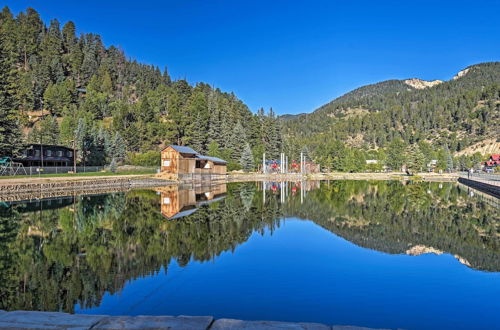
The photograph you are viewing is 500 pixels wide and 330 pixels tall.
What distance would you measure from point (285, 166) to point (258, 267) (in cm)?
8935

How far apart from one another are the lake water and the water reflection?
69mm

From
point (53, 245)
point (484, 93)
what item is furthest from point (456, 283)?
point (484, 93)

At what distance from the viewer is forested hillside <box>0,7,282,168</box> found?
79812 millimetres

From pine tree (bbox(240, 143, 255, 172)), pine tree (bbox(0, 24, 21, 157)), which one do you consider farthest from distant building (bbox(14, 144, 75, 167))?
pine tree (bbox(240, 143, 255, 172))

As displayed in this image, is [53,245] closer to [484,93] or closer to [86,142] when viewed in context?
[86,142]

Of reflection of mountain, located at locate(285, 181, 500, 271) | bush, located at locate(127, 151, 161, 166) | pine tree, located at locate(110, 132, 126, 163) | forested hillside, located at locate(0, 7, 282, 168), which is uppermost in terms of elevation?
forested hillside, located at locate(0, 7, 282, 168)

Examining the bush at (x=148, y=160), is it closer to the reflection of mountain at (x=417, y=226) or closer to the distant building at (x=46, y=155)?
the distant building at (x=46, y=155)

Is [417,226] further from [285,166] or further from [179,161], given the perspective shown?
[285,166]

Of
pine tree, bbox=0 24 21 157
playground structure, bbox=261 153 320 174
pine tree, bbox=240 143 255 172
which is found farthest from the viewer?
playground structure, bbox=261 153 320 174

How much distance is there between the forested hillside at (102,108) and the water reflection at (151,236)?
2899 centimetres

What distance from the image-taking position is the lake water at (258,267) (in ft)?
28.9

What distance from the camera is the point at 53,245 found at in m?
15.0

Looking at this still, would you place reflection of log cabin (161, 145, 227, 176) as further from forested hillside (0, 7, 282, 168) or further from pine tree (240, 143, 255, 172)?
pine tree (240, 143, 255, 172)

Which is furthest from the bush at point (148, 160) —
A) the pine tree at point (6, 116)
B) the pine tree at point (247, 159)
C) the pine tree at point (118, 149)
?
the pine tree at point (6, 116)
